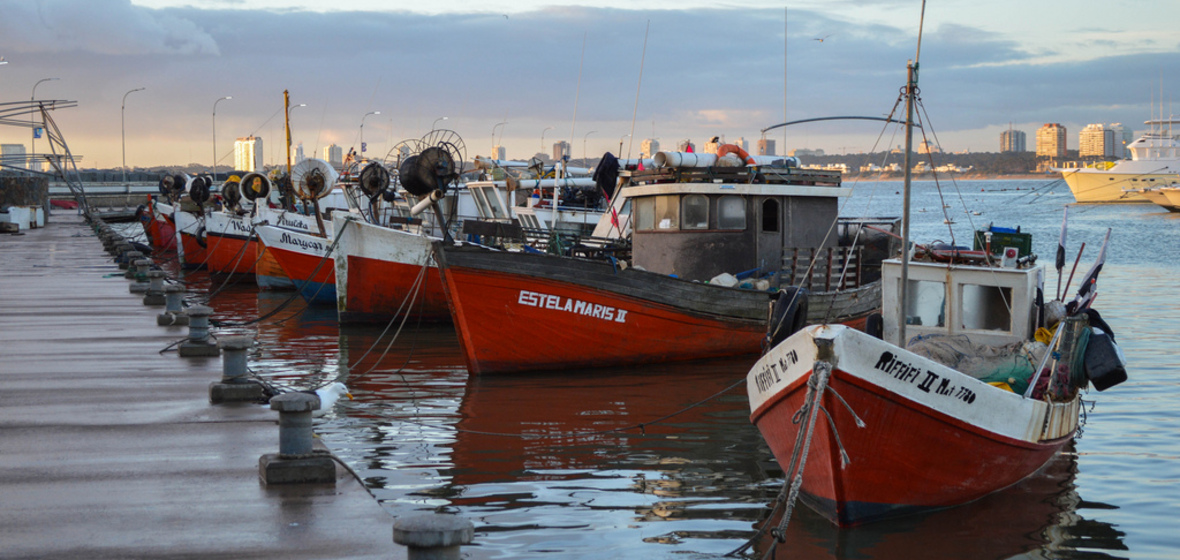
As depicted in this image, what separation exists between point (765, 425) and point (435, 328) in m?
14.0

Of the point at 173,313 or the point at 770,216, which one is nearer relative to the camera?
the point at 173,313

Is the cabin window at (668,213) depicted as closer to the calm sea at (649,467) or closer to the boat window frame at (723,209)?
the boat window frame at (723,209)

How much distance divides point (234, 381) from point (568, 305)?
6.42m

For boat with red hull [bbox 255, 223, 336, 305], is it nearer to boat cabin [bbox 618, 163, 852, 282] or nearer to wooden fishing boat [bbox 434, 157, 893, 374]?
wooden fishing boat [bbox 434, 157, 893, 374]

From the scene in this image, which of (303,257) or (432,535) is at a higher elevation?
(303,257)

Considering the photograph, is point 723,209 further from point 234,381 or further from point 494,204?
point 494,204

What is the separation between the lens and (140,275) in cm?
2225

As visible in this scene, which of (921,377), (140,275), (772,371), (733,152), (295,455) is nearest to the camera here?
(295,455)

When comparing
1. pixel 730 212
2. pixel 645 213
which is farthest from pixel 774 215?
pixel 645 213

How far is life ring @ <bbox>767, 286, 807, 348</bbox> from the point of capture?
1196 centimetres

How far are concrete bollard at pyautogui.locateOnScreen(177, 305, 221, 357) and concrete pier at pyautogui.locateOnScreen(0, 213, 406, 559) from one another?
0.17 meters

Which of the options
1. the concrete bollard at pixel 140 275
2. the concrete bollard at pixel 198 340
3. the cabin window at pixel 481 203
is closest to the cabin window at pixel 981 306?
the concrete bollard at pixel 198 340

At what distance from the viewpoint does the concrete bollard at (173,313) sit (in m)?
15.2

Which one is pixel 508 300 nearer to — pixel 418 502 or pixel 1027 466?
pixel 418 502
